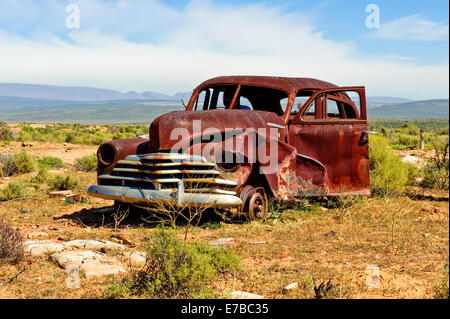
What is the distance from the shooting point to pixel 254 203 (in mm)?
6770

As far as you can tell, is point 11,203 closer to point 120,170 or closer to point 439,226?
point 120,170

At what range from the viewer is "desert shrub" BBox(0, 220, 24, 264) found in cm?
445

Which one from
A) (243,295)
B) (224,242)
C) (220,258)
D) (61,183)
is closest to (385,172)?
(224,242)

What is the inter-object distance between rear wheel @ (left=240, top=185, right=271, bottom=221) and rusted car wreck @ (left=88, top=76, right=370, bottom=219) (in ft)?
0.05

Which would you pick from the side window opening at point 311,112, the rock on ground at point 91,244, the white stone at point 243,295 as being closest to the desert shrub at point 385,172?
the side window opening at point 311,112

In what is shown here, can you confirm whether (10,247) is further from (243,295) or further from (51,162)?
(51,162)

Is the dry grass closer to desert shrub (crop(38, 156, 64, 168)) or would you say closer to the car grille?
the car grille

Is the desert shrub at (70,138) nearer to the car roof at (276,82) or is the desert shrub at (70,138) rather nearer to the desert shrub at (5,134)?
the desert shrub at (5,134)

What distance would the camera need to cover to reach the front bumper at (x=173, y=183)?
599 centimetres

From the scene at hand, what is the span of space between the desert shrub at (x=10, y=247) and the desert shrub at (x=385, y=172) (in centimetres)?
665

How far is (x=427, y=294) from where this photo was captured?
12.6ft

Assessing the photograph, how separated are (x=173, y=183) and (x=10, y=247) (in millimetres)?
2180
